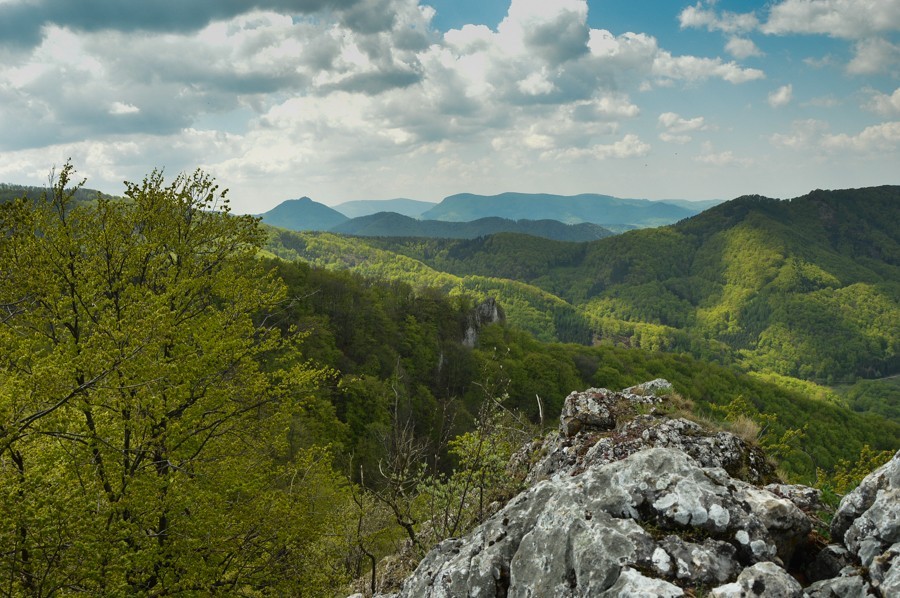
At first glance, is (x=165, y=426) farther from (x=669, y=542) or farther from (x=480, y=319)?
(x=480, y=319)

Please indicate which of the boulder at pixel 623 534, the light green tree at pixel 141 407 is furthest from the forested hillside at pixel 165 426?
the boulder at pixel 623 534

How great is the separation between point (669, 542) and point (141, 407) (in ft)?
38.1

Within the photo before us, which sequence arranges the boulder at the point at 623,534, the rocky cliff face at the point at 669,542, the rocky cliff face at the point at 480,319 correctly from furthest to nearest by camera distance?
the rocky cliff face at the point at 480,319 → the boulder at the point at 623,534 → the rocky cliff face at the point at 669,542

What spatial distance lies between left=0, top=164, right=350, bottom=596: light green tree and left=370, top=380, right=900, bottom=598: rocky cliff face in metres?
6.03

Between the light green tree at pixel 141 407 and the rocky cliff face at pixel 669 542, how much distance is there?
6030 mm

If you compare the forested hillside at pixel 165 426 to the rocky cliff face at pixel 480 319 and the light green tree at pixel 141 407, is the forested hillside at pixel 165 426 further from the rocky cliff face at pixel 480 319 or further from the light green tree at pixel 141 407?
the rocky cliff face at pixel 480 319

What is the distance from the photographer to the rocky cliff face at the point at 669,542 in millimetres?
5410

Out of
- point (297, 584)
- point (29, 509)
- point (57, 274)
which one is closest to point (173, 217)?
point (57, 274)

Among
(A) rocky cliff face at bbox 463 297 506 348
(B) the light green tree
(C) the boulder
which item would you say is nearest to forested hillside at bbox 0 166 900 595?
(B) the light green tree

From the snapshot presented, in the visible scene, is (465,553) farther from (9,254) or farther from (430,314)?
(430,314)

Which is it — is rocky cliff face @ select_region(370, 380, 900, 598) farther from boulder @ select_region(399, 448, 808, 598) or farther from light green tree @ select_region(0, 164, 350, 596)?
light green tree @ select_region(0, 164, 350, 596)

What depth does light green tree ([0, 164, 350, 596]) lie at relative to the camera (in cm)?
912

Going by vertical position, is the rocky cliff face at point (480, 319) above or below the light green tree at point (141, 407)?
below

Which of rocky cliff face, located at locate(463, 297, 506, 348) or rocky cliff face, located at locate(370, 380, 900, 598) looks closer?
rocky cliff face, located at locate(370, 380, 900, 598)
